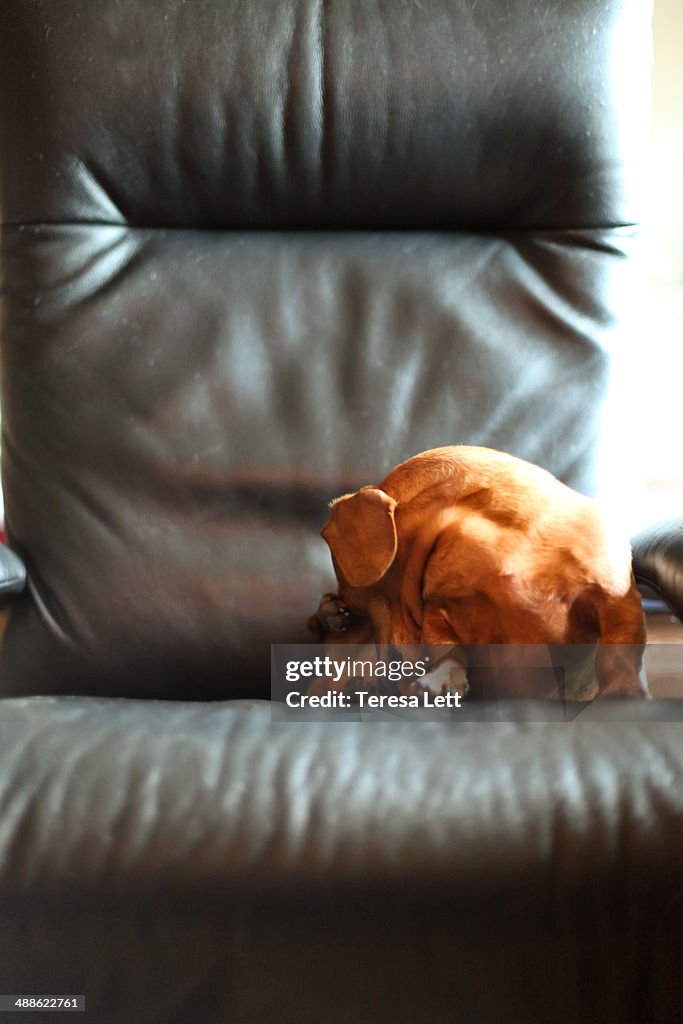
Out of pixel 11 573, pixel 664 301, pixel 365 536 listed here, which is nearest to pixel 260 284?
pixel 11 573

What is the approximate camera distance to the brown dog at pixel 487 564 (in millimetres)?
521

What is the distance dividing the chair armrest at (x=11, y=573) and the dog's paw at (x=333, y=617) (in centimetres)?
35

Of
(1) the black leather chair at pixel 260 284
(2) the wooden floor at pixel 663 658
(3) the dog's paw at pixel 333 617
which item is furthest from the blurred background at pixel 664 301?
(3) the dog's paw at pixel 333 617

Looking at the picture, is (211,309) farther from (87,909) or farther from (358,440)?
(87,909)

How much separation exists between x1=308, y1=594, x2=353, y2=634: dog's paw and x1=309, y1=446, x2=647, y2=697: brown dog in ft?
0.08

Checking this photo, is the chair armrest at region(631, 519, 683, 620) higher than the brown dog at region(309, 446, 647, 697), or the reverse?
the brown dog at region(309, 446, 647, 697)

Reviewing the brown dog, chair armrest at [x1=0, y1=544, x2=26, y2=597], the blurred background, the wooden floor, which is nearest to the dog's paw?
the brown dog

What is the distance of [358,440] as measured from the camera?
0.93 meters

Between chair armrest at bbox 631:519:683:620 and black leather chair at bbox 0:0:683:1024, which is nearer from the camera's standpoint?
chair armrest at bbox 631:519:683:620

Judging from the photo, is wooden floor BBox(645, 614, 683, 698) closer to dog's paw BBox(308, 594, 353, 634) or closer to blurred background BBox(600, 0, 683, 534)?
dog's paw BBox(308, 594, 353, 634)

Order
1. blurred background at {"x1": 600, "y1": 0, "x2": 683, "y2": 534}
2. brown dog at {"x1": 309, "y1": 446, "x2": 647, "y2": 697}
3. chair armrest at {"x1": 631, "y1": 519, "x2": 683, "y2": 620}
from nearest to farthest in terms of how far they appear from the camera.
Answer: brown dog at {"x1": 309, "y1": 446, "x2": 647, "y2": 697}
chair armrest at {"x1": 631, "y1": 519, "x2": 683, "y2": 620}
blurred background at {"x1": 600, "y1": 0, "x2": 683, "y2": 534}

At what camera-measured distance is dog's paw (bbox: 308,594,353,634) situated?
611 millimetres

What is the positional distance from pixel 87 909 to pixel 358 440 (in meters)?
0.56

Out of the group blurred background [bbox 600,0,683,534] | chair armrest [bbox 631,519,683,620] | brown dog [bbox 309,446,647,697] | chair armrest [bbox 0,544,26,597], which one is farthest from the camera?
blurred background [bbox 600,0,683,534]
